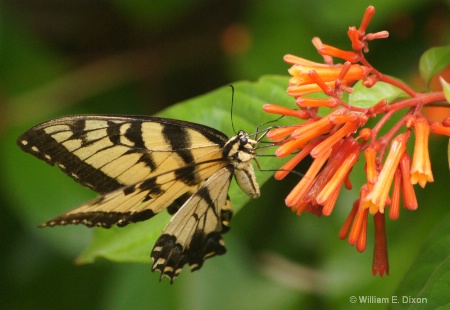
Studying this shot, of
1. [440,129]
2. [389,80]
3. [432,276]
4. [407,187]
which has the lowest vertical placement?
[432,276]

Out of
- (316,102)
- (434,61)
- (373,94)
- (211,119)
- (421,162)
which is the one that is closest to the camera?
(421,162)

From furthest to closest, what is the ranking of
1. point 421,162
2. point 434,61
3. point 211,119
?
point 211,119
point 434,61
point 421,162

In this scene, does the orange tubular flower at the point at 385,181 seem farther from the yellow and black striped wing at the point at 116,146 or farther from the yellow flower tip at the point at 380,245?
the yellow and black striped wing at the point at 116,146

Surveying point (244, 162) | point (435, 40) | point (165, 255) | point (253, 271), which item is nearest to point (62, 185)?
point (253, 271)

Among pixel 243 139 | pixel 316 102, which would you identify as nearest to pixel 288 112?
pixel 316 102

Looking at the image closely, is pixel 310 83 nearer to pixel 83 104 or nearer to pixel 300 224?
pixel 300 224

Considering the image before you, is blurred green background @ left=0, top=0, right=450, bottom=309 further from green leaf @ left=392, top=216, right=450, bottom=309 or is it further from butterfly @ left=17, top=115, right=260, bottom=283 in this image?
butterfly @ left=17, top=115, right=260, bottom=283

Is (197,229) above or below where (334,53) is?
below

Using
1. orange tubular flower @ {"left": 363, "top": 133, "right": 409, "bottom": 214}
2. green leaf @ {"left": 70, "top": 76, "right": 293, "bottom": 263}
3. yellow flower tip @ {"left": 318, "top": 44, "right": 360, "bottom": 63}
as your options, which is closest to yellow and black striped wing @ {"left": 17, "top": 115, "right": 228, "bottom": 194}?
green leaf @ {"left": 70, "top": 76, "right": 293, "bottom": 263}

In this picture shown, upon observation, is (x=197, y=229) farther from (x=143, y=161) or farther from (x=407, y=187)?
(x=407, y=187)
